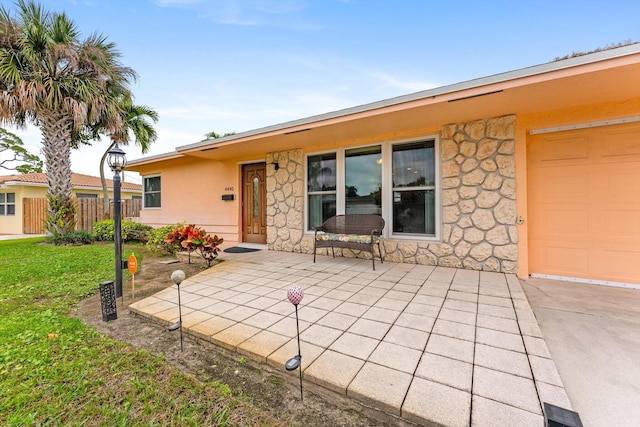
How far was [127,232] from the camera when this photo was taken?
820 centimetres

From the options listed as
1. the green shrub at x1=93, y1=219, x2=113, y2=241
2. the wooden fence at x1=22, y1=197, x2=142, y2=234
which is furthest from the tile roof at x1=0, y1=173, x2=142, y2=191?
the green shrub at x1=93, y1=219, x2=113, y2=241

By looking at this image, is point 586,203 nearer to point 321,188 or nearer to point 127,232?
point 321,188

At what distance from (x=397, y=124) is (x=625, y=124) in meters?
2.88

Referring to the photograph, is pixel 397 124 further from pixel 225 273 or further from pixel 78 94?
pixel 78 94

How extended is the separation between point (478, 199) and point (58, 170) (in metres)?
10.9

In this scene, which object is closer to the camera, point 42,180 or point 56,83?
point 56,83

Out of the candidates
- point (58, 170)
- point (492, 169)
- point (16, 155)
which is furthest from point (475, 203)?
point (16, 155)

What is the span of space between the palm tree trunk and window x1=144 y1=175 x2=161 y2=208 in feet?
6.55

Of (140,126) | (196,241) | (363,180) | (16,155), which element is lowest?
(196,241)

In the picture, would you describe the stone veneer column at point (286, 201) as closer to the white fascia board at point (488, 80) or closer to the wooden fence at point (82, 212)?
the white fascia board at point (488, 80)

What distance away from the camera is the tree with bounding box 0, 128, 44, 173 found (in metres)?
16.1

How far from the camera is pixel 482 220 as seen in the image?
4098 millimetres

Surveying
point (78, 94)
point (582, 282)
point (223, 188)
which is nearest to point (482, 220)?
point (582, 282)

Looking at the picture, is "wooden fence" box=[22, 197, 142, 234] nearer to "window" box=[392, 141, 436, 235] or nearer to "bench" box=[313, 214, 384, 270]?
"bench" box=[313, 214, 384, 270]
